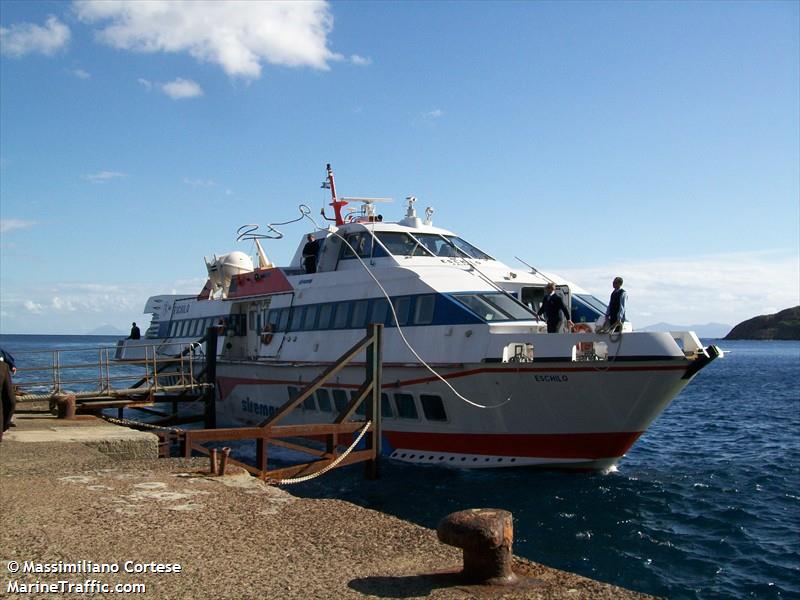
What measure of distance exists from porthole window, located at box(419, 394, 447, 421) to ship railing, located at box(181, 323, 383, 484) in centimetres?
149

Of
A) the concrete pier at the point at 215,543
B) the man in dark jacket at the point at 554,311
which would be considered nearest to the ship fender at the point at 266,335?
the man in dark jacket at the point at 554,311

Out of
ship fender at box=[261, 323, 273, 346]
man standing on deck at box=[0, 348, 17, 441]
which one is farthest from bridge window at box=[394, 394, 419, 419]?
man standing on deck at box=[0, 348, 17, 441]

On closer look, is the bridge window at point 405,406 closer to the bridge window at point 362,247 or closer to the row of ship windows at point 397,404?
the row of ship windows at point 397,404

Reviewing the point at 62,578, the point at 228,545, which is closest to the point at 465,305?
the point at 228,545

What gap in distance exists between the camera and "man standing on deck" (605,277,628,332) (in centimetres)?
1384

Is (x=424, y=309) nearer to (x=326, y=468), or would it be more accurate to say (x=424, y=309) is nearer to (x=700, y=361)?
(x=326, y=468)

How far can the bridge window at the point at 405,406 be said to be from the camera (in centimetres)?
1585

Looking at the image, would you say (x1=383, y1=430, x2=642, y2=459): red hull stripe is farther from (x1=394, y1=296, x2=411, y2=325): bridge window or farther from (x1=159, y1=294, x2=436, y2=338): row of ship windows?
(x1=394, y1=296, x2=411, y2=325): bridge window

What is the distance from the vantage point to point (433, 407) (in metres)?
15.5

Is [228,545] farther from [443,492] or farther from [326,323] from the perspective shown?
[326,323]

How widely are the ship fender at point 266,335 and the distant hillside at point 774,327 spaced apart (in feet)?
595

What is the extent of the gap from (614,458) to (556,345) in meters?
2.77

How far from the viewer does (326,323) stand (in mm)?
18828

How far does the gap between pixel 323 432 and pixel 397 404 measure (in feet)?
10.6
